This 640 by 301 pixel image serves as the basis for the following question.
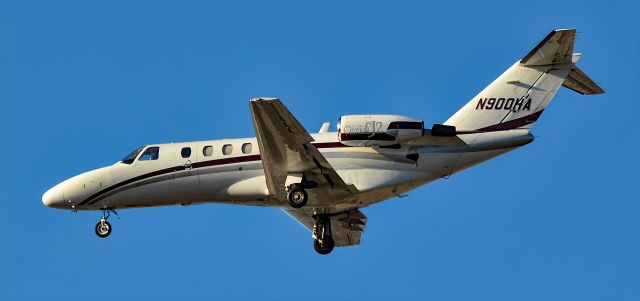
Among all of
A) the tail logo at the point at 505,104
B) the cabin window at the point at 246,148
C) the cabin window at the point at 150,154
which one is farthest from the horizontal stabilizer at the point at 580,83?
the cabin window at the point at 150,154

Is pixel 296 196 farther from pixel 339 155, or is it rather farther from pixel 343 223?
pixel 343 223

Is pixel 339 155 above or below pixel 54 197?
below

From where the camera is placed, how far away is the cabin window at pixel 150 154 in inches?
1368

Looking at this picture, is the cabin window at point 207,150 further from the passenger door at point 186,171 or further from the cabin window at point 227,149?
the cabin window at point 227,149

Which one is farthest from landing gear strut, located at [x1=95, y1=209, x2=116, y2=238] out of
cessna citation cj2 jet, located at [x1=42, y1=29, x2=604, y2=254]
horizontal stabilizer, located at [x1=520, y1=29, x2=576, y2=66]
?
horizontal stabilizer, located at [x1=520, y1=29, x2=576, y2=66]

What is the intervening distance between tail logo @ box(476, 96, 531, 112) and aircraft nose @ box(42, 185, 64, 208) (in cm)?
1180

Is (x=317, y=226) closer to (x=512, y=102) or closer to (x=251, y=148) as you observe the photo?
(x=251, y=148)

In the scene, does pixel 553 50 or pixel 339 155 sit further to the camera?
pixel 339 155

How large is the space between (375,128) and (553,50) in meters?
5.03

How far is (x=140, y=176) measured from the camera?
34.7m

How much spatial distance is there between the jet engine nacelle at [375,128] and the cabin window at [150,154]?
5.73 meters

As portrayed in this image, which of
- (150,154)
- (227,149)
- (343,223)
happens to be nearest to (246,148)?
(227,149)

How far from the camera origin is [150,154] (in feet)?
114

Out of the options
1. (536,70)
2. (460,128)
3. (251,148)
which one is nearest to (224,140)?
(251,148)
